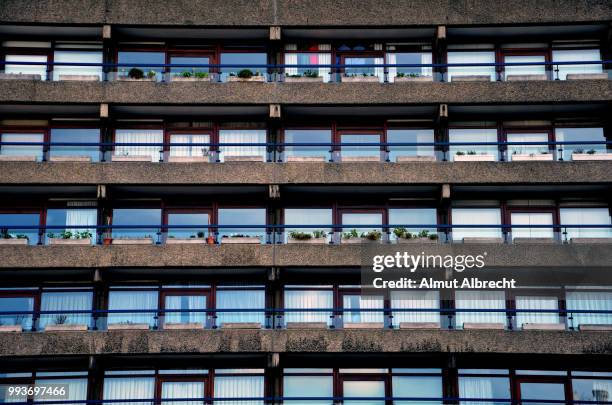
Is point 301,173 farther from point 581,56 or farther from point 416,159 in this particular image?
point 581,56

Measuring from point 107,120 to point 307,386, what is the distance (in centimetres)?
1321

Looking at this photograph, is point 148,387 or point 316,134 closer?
point 148,387

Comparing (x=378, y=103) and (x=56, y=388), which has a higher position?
(x=378, y=103)

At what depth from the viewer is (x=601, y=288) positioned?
3988cm

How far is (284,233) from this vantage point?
40.3m

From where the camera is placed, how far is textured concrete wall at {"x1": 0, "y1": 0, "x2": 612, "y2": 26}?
4194 centimetres

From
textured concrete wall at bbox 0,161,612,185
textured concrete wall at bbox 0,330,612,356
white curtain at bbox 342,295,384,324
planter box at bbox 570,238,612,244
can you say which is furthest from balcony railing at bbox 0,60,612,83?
textured concrete wall at bbox 0,330,612,356

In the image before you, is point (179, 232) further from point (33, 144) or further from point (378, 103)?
point (378, 103)

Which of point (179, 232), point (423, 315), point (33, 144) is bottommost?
point (423, 315)

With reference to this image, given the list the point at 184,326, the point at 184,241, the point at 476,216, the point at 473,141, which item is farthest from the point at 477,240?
the point at 184,326

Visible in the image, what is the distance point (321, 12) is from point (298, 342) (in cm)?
1352

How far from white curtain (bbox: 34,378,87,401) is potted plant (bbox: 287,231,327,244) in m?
9.52

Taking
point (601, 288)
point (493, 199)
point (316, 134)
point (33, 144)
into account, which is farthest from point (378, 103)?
point (33, 144)

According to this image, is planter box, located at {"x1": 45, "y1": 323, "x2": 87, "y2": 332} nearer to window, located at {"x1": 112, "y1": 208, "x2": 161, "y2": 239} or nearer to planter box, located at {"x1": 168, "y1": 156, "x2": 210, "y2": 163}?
window, located at {"x1": 112, "y1": 208, "x2": 161, "y2": 239}
